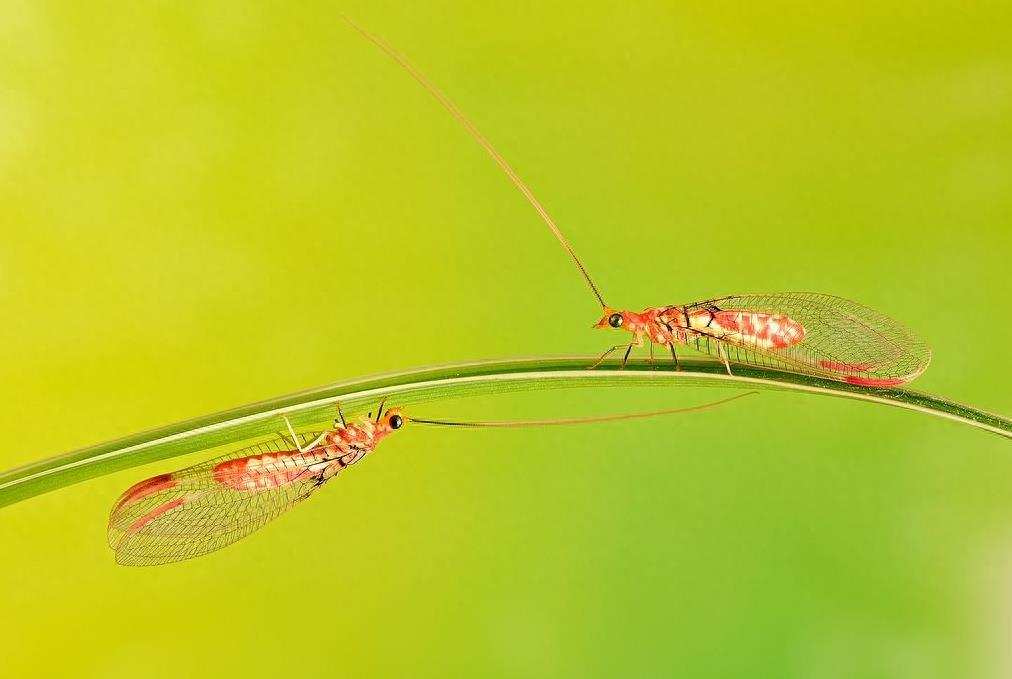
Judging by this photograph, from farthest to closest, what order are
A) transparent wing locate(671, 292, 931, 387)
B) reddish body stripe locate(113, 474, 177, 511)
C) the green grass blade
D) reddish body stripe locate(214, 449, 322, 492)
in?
reddish body stripe locate(214, 449, 322, 492) → reddish body stripe locate(113, 474, 177, 511) → transparent wing locate(671, 292, 931, 387) → the green grass blade

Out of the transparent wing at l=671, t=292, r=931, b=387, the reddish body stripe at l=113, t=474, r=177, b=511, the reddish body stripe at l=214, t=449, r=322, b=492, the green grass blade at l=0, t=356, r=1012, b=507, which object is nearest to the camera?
the green grass blade at l=0, t=356, r=1012, b=507

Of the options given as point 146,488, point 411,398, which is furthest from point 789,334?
point 146,488

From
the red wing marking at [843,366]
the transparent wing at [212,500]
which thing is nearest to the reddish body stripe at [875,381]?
the red wing marking at [843,366]

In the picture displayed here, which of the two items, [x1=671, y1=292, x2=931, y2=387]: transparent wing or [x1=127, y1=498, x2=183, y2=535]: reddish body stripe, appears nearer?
[x1=671, y1=292, x2=931, y2=387]: transparent wing

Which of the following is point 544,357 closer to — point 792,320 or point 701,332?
point 701,332

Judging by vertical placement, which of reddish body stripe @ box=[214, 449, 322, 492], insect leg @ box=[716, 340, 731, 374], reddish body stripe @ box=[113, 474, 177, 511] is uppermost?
reddish body stripe @ box=[113, 474, 177, 511]

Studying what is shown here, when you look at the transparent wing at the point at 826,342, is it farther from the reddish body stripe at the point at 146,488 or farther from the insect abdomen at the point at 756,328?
the reddish body stripe at the point at 146,488

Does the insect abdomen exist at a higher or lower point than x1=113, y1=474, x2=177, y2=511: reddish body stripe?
lower

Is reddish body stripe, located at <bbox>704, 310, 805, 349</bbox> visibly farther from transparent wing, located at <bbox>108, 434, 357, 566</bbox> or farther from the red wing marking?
transparent wing, located at <bbox>108, 434, 357, 566</bbox>

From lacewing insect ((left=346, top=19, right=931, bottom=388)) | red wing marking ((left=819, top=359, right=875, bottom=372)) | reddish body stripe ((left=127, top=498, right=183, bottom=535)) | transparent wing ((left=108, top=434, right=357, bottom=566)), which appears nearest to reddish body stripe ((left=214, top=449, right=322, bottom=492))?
transparent wing ((left=108, top=434, right=357, bottom=566))
